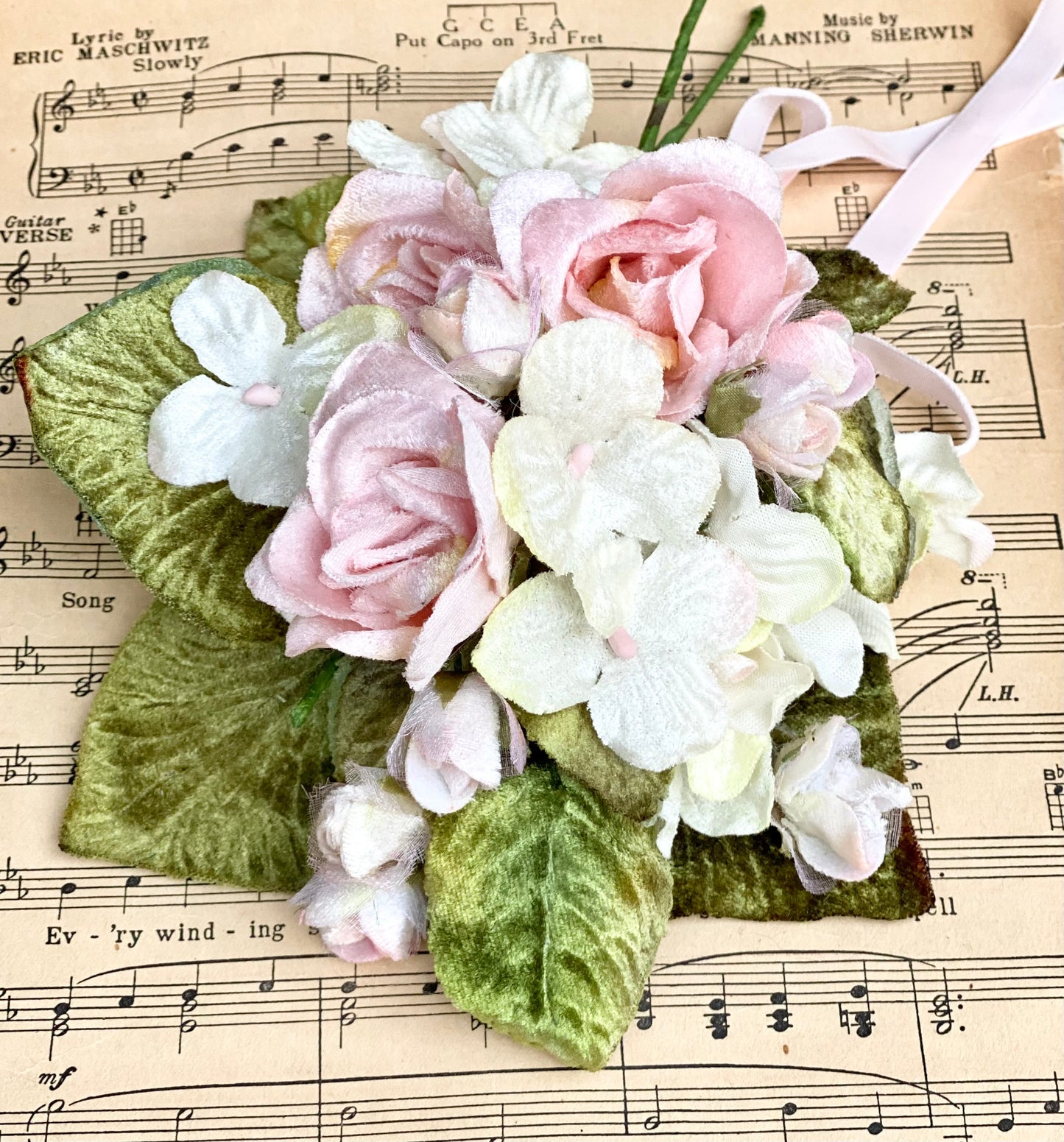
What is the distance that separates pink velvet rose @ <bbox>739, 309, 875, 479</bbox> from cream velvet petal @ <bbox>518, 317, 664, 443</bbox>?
0.16 ft

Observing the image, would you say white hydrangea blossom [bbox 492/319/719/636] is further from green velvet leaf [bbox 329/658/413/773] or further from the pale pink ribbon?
the pale pink ribbon

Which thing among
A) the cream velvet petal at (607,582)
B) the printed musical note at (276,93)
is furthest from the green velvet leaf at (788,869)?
the printed musical note at (276,93)

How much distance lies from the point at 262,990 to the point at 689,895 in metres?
0.25

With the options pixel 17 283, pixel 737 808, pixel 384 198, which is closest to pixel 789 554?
pixel 737 808

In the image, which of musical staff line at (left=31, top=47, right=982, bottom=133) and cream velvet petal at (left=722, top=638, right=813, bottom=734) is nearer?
cream velvet petal at (left=722, top=638, right=813, bottom=734)

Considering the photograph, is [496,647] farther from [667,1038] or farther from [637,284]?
[667,1038]

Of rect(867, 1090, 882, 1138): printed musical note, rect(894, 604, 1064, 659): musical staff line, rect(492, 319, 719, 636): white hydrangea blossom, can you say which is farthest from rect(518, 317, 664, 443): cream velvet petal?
rect(867, 1090, 882, 1138): printed musical note

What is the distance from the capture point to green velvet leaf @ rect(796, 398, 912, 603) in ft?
1.62

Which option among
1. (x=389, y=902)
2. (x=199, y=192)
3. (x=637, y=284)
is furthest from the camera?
(x=199, y=192)

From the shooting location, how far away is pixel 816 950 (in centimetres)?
63

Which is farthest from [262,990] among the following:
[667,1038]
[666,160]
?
[666,160]

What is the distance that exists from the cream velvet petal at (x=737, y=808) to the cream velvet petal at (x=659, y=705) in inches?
2.9

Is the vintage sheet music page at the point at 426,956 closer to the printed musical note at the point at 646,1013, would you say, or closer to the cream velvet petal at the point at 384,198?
the printed musical note at the point at 646,1013

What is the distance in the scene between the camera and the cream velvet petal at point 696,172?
18.1 inches
